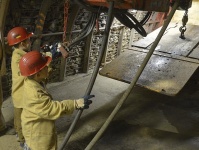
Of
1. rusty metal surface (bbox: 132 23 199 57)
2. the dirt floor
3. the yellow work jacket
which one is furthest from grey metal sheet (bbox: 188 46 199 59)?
the yellow work jacket

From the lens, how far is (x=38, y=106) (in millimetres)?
2385

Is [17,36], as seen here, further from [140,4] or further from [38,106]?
[140,4]

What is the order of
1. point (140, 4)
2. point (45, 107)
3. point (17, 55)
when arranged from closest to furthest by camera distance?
1. point (45, 107)
2. point (140, 4)
3. point (17, 55)

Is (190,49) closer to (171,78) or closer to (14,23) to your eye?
(171,78)

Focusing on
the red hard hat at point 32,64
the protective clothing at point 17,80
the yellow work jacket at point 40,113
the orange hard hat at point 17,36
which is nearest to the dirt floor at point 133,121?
the protective clothing at point 17,80

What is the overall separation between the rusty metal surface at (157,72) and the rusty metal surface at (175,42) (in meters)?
0.37

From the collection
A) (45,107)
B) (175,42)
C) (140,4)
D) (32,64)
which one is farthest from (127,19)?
(175,42)

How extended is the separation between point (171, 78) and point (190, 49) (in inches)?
50.9

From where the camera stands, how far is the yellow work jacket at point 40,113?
2383mm

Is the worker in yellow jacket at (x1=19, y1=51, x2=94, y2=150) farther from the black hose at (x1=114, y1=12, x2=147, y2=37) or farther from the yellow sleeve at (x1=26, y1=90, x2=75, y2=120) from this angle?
the black hose at (x1=114, y1=12, x2=147, y2=37)

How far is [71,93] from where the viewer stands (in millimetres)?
6035

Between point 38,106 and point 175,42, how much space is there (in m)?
3.84

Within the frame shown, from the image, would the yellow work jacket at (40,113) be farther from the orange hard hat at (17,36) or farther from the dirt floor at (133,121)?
the dirt floor at (133,121)

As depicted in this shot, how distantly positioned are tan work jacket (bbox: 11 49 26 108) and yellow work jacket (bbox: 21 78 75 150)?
2.62 ft
